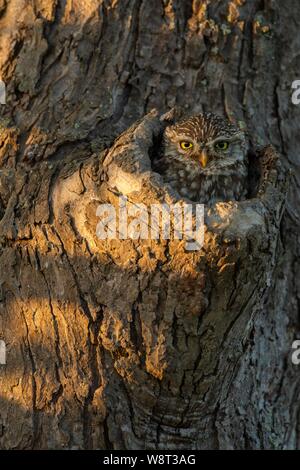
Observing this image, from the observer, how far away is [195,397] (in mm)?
3342

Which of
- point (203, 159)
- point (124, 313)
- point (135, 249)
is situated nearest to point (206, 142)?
point (203, 159)

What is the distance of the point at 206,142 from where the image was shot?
420cm

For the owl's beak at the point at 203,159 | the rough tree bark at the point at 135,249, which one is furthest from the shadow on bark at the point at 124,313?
the owl's beak at the point at 203,159

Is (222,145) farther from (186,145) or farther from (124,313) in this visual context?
(124,313)

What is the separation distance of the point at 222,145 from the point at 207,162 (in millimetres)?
131

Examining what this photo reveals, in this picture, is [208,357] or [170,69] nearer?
[208,357]

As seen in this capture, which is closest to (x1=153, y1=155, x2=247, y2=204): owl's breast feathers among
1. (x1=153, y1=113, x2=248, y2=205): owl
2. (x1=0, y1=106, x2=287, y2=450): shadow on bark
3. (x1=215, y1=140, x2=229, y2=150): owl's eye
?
(x1=153, y1=113, x2=248, y2=205): owl

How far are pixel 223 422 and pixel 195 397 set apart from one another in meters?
0.29

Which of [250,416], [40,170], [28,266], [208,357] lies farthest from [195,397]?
[40,170]

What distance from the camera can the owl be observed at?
162 inches

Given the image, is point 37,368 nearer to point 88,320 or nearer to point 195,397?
point 88,320

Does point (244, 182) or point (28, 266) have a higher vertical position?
point (244, 182)

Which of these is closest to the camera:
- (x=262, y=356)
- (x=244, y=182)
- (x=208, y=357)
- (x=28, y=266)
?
(x=208, y=357)

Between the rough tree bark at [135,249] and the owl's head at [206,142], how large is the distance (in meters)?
0.10
